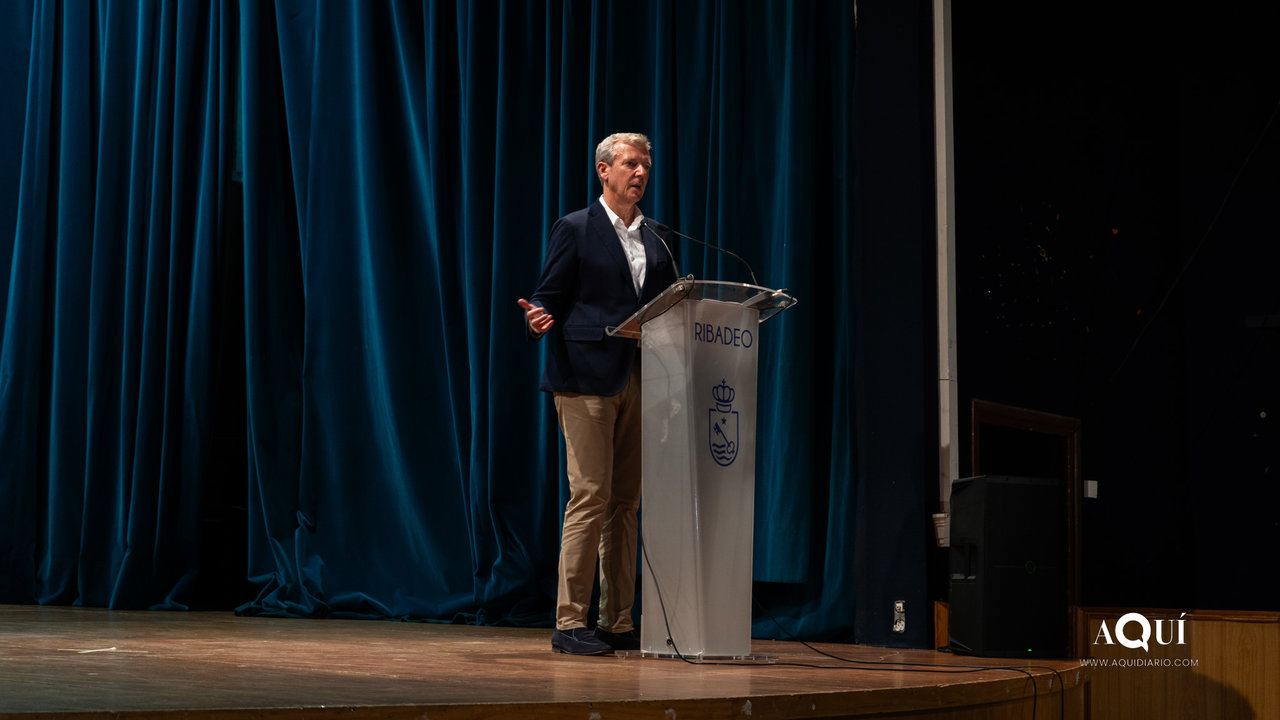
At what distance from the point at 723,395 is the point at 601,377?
34cm

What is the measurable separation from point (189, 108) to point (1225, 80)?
4074mm

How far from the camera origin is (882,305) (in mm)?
Answer: 3418

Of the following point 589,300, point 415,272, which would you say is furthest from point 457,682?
point 415,272

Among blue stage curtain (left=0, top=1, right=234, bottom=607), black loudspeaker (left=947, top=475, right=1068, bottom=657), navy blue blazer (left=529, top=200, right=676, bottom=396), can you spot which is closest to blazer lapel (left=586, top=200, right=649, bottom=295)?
navy blue blazer (left=529, top=200, right=676, bottom=396)

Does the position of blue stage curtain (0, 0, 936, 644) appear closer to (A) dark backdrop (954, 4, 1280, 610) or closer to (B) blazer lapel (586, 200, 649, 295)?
(A) dark backdrop (954, 4, 1280, 610)

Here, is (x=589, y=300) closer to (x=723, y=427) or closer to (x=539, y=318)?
(x=539, y=318)

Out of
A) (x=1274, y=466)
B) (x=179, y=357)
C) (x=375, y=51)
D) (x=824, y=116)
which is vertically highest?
(x=375, y=51)

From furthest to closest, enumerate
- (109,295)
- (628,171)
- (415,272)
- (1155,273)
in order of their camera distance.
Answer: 1. (109,295)
2. (1155,273)
3. (415,272)
4. (628,171)

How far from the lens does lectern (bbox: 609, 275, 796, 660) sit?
7.70 ft

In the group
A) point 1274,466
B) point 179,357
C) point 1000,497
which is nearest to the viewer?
point 1000,497

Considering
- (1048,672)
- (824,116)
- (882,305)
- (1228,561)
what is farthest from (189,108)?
(1228,561)

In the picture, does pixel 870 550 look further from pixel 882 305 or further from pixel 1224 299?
pixel 1224 299

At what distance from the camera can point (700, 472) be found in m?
2.36

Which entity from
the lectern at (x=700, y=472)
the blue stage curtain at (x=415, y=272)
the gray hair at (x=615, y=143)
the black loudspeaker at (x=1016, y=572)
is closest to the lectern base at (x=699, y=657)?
the lectern at (x=700, y=472)
